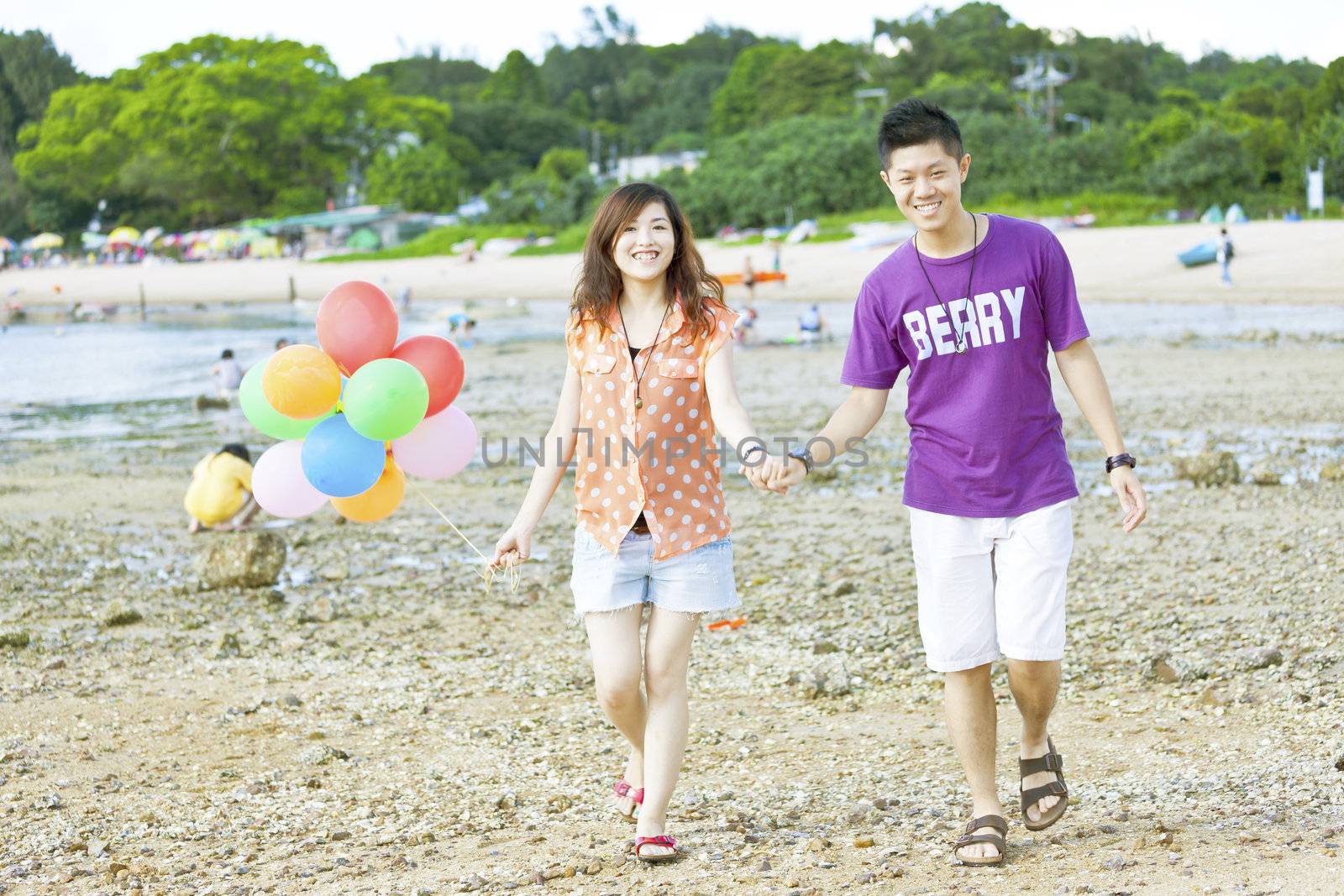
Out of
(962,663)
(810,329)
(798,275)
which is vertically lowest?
(962,663)

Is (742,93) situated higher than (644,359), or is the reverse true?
(742,93)

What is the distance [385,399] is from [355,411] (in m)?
0.12

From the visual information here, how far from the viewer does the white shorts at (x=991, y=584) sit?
11.4 ft

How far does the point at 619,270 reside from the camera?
3.89 m

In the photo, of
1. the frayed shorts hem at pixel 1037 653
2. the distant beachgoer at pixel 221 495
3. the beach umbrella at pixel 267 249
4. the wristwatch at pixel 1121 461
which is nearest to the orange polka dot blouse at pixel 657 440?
the frayed shorts hem at pixel 1037 653

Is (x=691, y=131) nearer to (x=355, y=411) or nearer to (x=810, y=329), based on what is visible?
(x=810, y=329)

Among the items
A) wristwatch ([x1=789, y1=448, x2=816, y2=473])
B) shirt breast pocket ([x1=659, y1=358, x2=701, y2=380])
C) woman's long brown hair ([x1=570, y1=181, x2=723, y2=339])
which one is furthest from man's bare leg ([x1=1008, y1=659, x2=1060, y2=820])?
woman's long brown hair ([x1=570, y1=181, x2=723, y2=339])

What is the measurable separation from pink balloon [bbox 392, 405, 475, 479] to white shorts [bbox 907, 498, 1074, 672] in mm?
1984

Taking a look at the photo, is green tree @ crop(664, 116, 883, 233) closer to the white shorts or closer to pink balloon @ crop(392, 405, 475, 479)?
pink balloon @ crop(392, 405, 475, 479)

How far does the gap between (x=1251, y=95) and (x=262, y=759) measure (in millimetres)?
57263

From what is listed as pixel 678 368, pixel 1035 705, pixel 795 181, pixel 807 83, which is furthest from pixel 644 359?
pixel 807 83

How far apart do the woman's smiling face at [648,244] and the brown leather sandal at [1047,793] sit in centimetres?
168

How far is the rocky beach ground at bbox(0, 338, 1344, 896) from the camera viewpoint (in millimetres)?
3766

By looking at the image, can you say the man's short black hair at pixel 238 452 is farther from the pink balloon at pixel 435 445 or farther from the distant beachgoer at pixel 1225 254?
the distant beachgoer at pixel 1225 254
